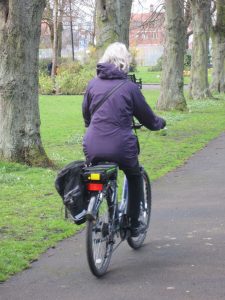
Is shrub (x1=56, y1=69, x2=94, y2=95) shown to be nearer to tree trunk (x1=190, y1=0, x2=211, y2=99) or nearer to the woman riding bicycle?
tree trunk (x1=190, y1=0, x2=211, y2=99)

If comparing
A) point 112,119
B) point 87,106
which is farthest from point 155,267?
point 87,106

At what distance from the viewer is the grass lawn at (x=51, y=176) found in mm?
6941

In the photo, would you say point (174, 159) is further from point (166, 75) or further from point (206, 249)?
point (166, 75)

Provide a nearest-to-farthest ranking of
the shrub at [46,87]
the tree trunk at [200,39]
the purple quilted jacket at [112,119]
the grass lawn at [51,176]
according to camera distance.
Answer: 1. the purple quilted jacket at [112,119]
2. the grass lawn at [51,176]
3. the tree trunk at [200,39]
4. the shrub at [46,87]

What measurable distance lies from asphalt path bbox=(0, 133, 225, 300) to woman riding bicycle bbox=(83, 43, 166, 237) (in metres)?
0.84

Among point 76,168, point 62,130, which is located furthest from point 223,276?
point 62,130

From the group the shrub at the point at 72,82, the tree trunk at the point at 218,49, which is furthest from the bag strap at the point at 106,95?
the shrub at the point at 72,82

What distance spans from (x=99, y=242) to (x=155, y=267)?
0.59 meters

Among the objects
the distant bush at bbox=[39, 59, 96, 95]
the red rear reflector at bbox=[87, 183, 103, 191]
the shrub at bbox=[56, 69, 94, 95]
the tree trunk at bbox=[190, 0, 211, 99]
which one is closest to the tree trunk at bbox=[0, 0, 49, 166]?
the red rear reflector at bbox=[87, 183, 103, 191]

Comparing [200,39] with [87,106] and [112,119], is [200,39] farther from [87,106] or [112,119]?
[112,119]

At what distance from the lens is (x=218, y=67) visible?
40.2 metres

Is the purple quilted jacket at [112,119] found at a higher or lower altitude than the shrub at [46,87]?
higher

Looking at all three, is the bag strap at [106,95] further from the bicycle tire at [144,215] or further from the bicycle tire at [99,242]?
the bicycle tire at [144,215]

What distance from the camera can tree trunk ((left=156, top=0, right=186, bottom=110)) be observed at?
998 inches
